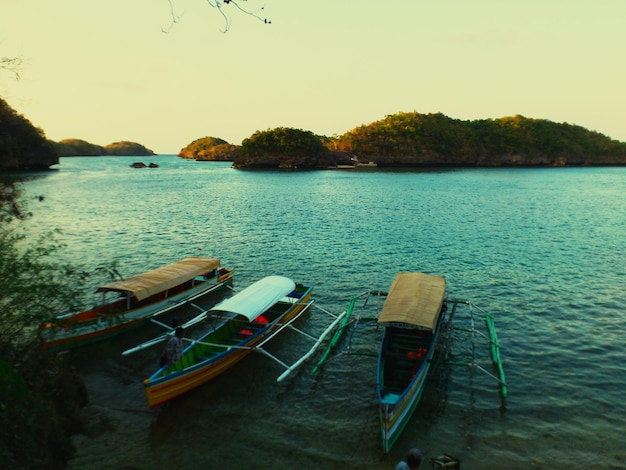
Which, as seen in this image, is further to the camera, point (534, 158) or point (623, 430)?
point (534, 158)

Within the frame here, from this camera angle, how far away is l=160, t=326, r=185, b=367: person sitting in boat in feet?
50.9

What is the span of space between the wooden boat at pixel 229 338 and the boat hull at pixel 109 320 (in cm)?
291

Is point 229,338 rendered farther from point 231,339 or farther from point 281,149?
point 281,149

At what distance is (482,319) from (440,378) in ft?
24.6

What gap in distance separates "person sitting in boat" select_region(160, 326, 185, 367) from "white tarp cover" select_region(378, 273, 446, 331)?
782 cm

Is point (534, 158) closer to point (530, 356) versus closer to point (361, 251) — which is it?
point (361, 251)

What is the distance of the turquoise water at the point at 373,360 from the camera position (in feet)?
43.6

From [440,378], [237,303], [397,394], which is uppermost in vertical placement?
[237,303]

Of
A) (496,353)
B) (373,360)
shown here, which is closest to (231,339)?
(373,360)

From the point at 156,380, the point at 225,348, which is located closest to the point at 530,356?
the point at 225,348

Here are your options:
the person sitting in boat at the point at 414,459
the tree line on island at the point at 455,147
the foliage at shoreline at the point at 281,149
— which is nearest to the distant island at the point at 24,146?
the person sitting in boat at the point at 414,459

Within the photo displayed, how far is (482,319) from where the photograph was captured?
23.8 metres

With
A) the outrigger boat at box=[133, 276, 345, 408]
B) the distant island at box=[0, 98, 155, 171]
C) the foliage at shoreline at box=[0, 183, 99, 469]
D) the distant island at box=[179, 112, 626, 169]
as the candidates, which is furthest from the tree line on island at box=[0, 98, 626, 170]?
the foliage at shoreline at box=[0, 183, 99, 469]

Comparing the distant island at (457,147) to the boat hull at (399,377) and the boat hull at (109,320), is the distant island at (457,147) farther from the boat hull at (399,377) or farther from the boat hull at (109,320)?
the boat hull at (399,377)
